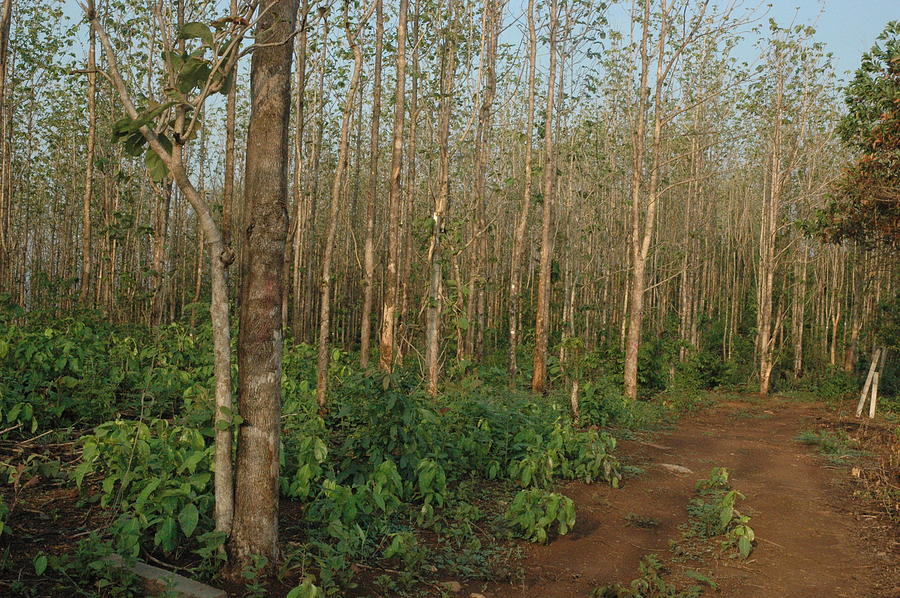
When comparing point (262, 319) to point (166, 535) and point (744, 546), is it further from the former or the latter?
point (744, 546)

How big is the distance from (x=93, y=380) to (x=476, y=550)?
3.59 metres

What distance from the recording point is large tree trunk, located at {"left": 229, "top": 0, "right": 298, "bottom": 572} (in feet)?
10.8

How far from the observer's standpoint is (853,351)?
55.2 ft

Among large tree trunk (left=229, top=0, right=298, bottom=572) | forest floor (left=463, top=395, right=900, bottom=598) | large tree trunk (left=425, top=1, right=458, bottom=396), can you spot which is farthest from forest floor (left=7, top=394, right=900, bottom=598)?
large tree trunk (left=425, top=1, right=458, bottom=396)

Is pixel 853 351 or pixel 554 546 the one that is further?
pixel 853 351

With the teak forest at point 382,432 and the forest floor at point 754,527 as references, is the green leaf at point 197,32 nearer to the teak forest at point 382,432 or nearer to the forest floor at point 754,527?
the teak forest at point 382,432

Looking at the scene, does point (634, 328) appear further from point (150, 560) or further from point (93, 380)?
point (150, 560)

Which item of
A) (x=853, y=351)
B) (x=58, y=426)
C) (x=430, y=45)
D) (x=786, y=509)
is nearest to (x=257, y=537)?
(x=58, y=426)

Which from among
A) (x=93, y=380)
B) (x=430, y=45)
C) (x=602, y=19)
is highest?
(x=602, y=19)

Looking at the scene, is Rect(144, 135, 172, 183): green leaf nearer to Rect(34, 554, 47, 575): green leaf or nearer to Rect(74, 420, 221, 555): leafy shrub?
Rect(74, 420, 221, 555): leafy shrub

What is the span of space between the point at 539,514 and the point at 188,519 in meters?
2.22

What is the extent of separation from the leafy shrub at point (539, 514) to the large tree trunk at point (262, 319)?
1731mm

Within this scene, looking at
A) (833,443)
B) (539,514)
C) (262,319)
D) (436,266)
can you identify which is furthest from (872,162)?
(262,319)

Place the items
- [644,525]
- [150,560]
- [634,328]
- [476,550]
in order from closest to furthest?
[150,560] < [476,550] < [644,525] < [634,328]
